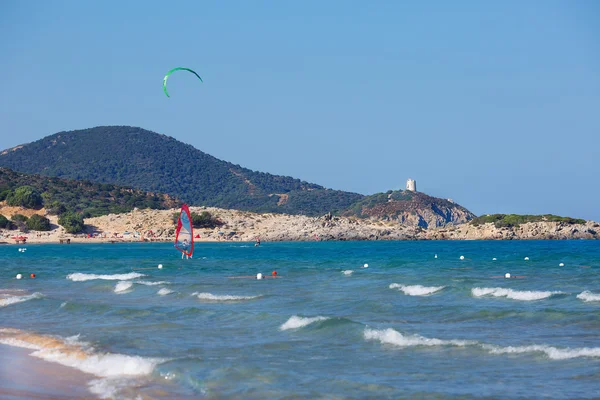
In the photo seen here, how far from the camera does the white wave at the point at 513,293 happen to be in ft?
86.3

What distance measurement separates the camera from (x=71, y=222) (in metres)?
102

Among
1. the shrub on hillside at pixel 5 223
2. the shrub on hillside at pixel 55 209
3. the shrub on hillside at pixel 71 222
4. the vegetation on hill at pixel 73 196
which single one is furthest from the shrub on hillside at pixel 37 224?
the vegetation on hill at pixel 73 196

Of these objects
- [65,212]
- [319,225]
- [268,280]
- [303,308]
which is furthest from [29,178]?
[303,308]

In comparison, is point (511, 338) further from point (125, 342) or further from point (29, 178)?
point (29, 178)

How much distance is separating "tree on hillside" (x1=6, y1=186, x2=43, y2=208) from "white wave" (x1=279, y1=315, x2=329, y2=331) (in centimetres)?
9398

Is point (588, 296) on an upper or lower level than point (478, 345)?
upper

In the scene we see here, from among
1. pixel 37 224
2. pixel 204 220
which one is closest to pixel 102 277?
pixel 37 224

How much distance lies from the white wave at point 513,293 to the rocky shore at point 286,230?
7857 cm

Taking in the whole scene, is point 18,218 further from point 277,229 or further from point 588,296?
point 588,296

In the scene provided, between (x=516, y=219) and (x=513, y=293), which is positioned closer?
(x=513, y=293)

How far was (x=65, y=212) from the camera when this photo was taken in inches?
4296

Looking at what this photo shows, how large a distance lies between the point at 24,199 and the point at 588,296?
94057 millimetres

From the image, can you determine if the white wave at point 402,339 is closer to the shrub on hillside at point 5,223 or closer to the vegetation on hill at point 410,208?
the shrub on hillside at point 5,223

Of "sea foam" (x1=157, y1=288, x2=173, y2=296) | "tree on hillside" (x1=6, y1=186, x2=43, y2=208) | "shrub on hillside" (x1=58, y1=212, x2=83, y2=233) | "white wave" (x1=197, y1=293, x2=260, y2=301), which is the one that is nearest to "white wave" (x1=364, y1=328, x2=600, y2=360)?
"white wave" (x1=197, y1=293, x2=260, y2=301)
